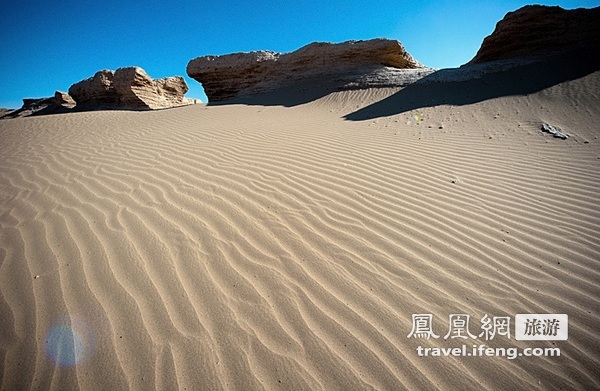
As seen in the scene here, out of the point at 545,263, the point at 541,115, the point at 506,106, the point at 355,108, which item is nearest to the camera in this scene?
the point at 545,263

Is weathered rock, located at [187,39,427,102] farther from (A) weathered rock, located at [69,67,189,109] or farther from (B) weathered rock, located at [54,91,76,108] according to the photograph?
(B) weathered rock, located at [54,91,76,108]

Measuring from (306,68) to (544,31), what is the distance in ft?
34.1

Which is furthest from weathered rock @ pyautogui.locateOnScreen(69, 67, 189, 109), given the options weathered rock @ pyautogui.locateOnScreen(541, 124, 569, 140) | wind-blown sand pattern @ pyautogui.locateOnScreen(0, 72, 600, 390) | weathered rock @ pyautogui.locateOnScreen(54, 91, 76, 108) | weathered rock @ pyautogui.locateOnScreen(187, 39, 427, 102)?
weathered rock @ pyautogui.locateOnScreen(541, 124, 569, 140)

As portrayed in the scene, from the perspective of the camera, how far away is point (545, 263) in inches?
75.7

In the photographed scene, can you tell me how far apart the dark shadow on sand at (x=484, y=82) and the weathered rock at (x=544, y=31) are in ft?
3.02

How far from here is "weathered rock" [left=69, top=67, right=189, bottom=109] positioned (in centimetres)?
1800

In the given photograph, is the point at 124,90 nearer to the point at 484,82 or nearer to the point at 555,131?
the point at 484,82

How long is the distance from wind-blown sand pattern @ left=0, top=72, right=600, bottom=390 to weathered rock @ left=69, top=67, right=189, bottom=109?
18035mm

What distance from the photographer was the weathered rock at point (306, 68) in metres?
11.2

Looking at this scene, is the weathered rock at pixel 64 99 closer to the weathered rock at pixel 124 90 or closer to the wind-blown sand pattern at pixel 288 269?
the weathered rock at pixel 124 90

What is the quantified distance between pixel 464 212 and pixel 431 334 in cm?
160

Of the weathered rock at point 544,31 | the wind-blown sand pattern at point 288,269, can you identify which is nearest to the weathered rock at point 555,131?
the wind-blown sand pattern at point 288,269

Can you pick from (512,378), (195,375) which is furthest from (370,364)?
(195,375)

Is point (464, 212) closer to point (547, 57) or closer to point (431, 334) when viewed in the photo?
point (431, 334)
